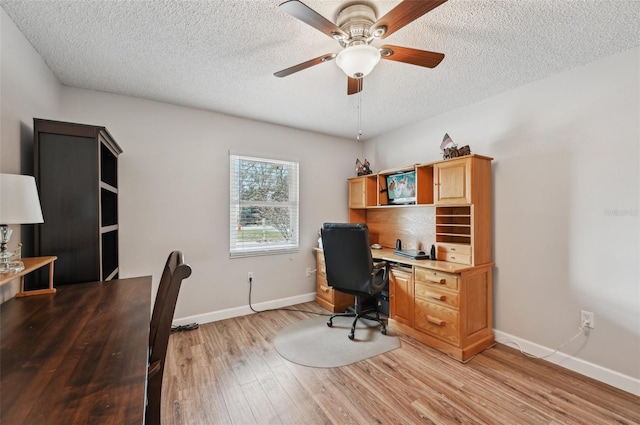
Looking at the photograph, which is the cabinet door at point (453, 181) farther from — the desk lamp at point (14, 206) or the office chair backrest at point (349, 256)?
the desk lamp at point (14, 206)

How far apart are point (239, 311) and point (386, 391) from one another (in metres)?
1.93

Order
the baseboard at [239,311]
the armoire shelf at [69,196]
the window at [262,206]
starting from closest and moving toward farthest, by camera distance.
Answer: the armoire shelf at [69,196], the baseboard at [239,311], the window at [262,206]

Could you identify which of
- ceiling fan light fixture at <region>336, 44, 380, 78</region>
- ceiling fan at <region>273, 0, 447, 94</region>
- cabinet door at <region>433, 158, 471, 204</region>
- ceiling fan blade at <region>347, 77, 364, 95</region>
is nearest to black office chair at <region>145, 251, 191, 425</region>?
ceiling fan at <region>273, 0, 447, 94</region>

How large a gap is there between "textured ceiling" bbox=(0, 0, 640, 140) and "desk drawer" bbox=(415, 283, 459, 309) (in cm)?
185

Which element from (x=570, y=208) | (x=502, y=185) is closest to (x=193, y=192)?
(x=502, y=185)

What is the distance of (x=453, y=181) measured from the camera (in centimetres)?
262

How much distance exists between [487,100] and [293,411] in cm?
317

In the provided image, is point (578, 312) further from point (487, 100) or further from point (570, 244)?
point (487, 100)

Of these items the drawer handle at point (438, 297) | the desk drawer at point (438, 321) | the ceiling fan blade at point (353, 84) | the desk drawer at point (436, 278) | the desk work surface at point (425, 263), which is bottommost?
the desk drawer at point (438, 321)

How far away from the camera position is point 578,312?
7.05ft

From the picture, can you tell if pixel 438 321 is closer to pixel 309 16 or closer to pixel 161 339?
pixel 161 339

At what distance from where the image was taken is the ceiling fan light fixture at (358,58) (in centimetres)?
149

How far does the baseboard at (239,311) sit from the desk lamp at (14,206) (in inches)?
70.4

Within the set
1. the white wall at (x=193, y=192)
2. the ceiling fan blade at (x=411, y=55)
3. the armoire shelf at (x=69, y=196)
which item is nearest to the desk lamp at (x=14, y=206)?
the armoire shelf at (x=69, y=196)
